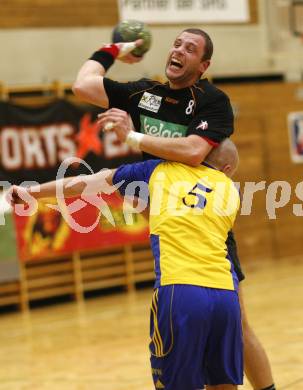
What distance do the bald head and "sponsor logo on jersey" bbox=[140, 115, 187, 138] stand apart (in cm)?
24

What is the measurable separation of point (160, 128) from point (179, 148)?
469mm

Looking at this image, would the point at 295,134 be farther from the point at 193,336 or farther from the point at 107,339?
the point at 193,336

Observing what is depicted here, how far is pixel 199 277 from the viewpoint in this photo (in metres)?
3.67

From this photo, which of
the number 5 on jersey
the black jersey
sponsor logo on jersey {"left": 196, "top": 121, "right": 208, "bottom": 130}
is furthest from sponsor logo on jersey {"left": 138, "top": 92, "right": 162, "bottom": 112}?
the number 5 on jersey

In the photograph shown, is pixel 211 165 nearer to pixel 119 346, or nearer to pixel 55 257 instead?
pixel 119 346

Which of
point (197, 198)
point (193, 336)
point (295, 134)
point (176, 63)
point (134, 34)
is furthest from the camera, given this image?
point (295, 134)

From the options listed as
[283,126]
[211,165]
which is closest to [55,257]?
[283,126]

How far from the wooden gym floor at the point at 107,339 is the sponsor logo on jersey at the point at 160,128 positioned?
8.50 ft

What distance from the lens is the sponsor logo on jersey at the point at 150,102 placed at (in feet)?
14.2

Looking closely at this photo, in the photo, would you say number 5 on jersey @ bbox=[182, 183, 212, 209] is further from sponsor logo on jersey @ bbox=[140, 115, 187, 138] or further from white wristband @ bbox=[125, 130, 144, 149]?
sponsor logo on jersey @ bbox=[140, 115, 187, 138]

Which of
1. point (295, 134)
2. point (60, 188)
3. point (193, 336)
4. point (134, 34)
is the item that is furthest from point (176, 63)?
point (295, 134)

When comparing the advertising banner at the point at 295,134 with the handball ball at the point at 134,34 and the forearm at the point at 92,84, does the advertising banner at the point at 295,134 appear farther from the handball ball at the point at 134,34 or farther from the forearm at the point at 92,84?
the forearm at the point at 92,84

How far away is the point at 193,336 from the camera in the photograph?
3.64 meters

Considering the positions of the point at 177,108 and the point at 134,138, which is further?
the point at 177,108
